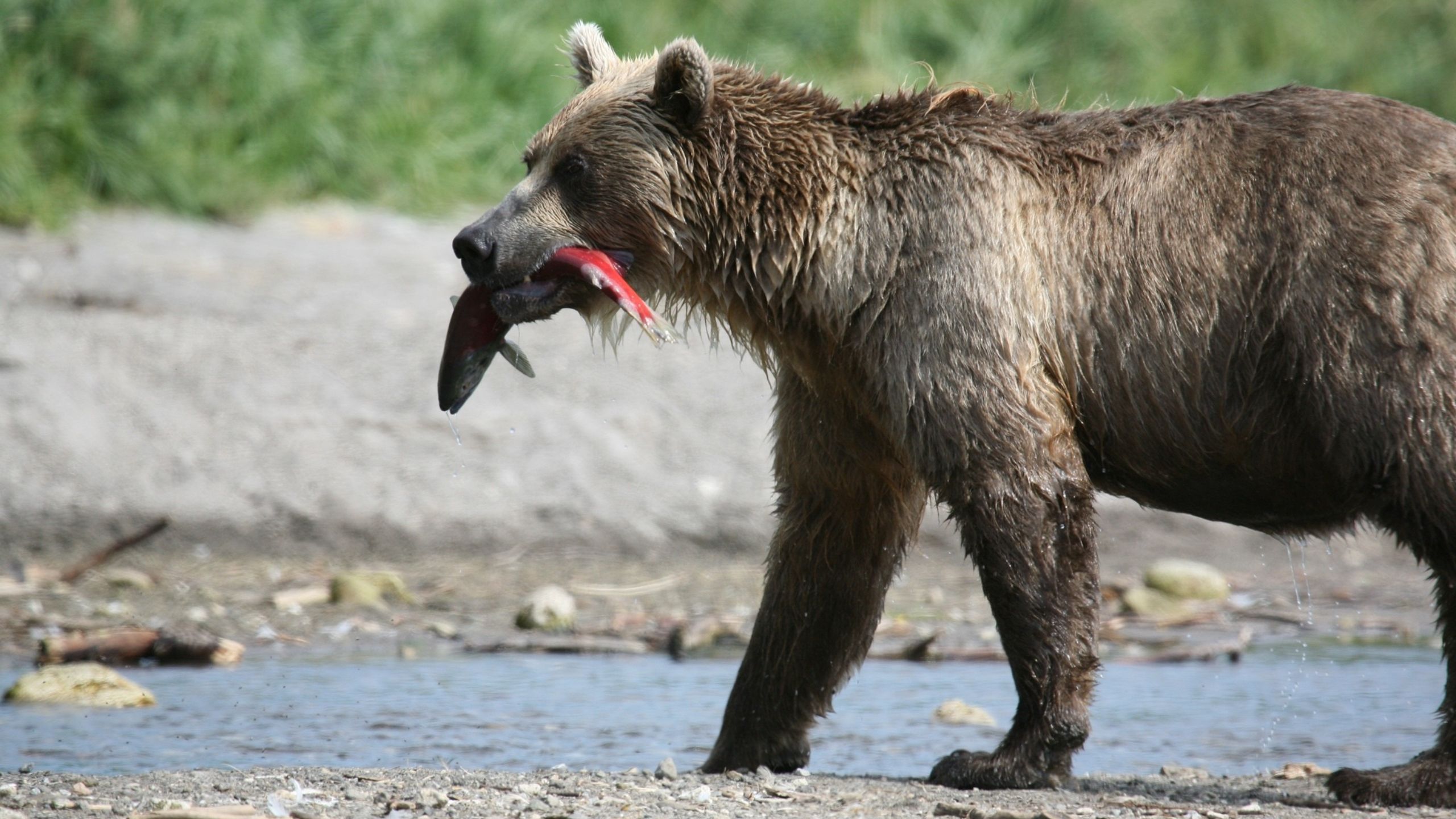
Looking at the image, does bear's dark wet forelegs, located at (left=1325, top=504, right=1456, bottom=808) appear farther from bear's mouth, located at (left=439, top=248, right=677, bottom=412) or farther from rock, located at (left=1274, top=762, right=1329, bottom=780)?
bear's mouth, located at (left=439, top=248, right=677, bottom=412)

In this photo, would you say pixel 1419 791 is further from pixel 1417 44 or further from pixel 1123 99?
pixel 1417 44

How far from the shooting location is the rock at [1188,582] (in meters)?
8.03

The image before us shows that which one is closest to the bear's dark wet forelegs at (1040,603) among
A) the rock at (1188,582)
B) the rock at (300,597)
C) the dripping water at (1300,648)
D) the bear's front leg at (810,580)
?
the bear's front leg at (810,580)

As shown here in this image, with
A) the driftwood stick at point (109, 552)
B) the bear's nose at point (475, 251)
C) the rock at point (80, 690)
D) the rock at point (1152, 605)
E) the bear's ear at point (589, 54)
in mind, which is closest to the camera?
the bear's nose at point (475, 251)

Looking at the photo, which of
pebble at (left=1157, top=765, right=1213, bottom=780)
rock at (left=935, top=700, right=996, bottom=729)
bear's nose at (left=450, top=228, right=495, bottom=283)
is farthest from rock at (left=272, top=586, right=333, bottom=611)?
pebble at (left=1157, top=765, right=1213, bottom=780)

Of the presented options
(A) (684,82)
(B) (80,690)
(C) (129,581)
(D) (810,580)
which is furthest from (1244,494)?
(C) (129,581)

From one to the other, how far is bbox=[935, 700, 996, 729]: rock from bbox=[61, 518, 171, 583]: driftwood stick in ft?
11.7

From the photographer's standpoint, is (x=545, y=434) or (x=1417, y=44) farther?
(x=1417, y=44)

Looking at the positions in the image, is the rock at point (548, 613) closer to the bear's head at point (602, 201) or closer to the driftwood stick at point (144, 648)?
the driftwood stick at point (144, 648)

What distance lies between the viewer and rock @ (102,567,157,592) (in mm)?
7605

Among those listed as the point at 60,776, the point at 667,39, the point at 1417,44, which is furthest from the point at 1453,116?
the point at 60,776

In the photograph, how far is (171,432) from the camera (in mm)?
8367

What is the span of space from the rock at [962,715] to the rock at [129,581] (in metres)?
3.47

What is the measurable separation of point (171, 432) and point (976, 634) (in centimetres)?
376
